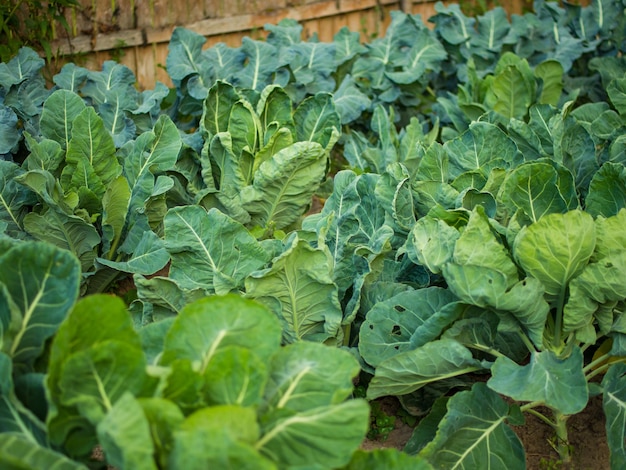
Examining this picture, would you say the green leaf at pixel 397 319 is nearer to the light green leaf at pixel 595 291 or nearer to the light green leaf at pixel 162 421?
the light green leaf at pixel 595 291

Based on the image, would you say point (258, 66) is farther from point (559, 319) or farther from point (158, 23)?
point (559, 319)

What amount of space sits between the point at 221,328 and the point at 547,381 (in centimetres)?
108

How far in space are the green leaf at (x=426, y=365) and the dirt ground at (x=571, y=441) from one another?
35 cm

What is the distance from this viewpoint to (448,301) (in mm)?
2543

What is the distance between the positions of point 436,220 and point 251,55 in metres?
2.20

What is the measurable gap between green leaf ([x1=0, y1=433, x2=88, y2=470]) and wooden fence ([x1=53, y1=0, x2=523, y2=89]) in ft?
11.0

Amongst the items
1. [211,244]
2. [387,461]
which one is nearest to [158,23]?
[211,244]

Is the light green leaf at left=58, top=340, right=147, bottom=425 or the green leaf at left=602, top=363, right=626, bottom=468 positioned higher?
the light green leaf at left=58, top=340, right=147, bottom=425

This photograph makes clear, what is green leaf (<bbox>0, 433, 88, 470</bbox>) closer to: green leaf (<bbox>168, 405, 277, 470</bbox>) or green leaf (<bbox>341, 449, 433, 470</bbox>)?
green leaf (<bbox>168, 405, 277, 470</bbox>)

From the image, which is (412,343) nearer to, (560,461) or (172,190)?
(560,461)

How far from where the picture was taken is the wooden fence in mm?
4543

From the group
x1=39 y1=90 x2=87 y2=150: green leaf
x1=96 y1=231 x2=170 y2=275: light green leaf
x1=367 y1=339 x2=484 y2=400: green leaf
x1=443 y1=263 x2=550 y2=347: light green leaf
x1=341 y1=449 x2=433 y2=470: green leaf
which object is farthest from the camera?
x1=39 y1=90 x2=87 y2=150: green leaf

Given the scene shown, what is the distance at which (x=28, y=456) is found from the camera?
4.81 ft

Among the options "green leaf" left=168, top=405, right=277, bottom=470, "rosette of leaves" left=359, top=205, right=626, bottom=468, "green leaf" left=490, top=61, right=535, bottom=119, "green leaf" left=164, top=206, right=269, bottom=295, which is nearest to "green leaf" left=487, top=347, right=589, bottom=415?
"rosette of leaves" left=359, top=205, right=626, bottom=468
